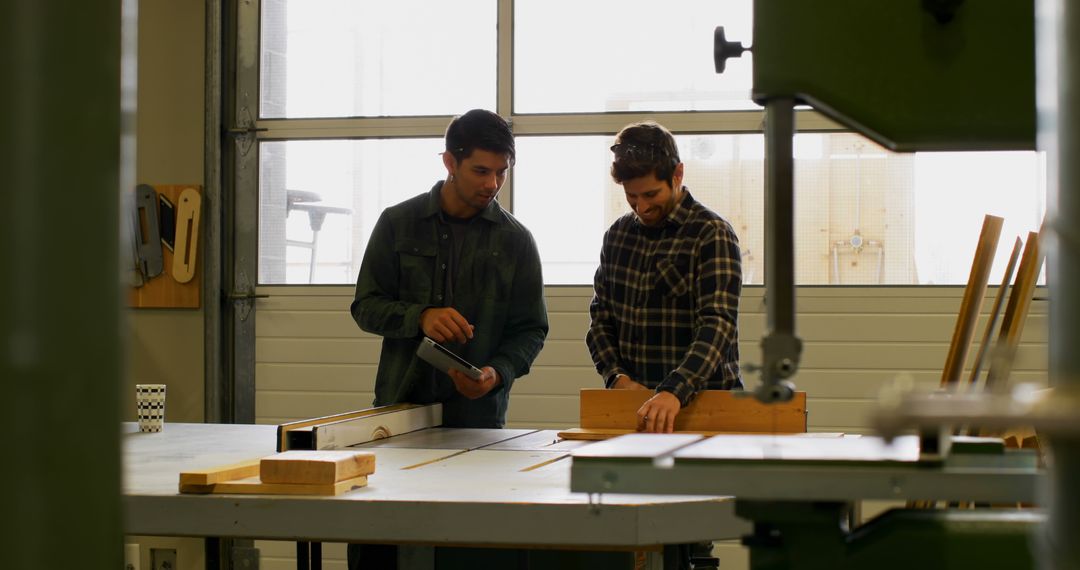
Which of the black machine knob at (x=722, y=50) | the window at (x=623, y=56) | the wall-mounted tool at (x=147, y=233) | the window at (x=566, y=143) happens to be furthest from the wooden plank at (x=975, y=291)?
the wall-mounted tool at (x=147, y=233)

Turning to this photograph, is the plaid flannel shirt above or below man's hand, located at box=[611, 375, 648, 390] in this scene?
above

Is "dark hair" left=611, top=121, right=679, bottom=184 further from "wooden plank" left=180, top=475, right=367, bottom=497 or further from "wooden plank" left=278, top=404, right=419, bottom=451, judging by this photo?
"wooden plank" left=180, top=475, right=367, bottom=497

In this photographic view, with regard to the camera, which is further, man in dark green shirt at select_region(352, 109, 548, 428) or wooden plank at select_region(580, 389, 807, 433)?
man in dark green shirt at select_region(352, 109, 548, 428)

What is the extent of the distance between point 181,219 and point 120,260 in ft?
14.9

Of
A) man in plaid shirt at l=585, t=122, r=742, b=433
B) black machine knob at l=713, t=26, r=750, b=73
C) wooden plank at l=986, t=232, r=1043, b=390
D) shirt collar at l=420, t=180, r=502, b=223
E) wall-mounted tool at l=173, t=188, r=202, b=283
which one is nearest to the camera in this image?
black machine knob at l=713, t=26, r=750, b=73

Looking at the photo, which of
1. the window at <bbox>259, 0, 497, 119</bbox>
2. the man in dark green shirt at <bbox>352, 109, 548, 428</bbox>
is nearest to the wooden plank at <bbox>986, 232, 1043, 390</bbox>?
the man in dark green shirt at <bbox>352, 109, 548, 428</bbox>

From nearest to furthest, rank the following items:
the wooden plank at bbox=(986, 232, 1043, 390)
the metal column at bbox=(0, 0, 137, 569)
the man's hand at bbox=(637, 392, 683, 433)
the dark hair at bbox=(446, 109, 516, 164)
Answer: the metal column at bbox=(0, 0, 137, 569), the wooden plank at bbox=(986, 232, 1043, 390), the man's hand at bbox=(637, 392, 683, 433), the dark hair at bbox=(446, 109, 516, 164)

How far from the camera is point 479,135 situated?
294 cm

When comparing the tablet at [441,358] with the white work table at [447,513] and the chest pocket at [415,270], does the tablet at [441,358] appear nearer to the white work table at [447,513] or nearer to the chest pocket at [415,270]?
the chest pocket at [415,270]

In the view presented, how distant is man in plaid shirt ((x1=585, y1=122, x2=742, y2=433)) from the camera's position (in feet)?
8.86

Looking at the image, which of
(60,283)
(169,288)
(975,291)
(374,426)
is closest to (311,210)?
(169,288)

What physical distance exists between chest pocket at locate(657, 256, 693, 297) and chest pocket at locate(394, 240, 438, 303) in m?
0.67

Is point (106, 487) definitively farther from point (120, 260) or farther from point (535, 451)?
point (535, 451)

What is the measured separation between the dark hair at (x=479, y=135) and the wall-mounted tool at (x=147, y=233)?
252cm
